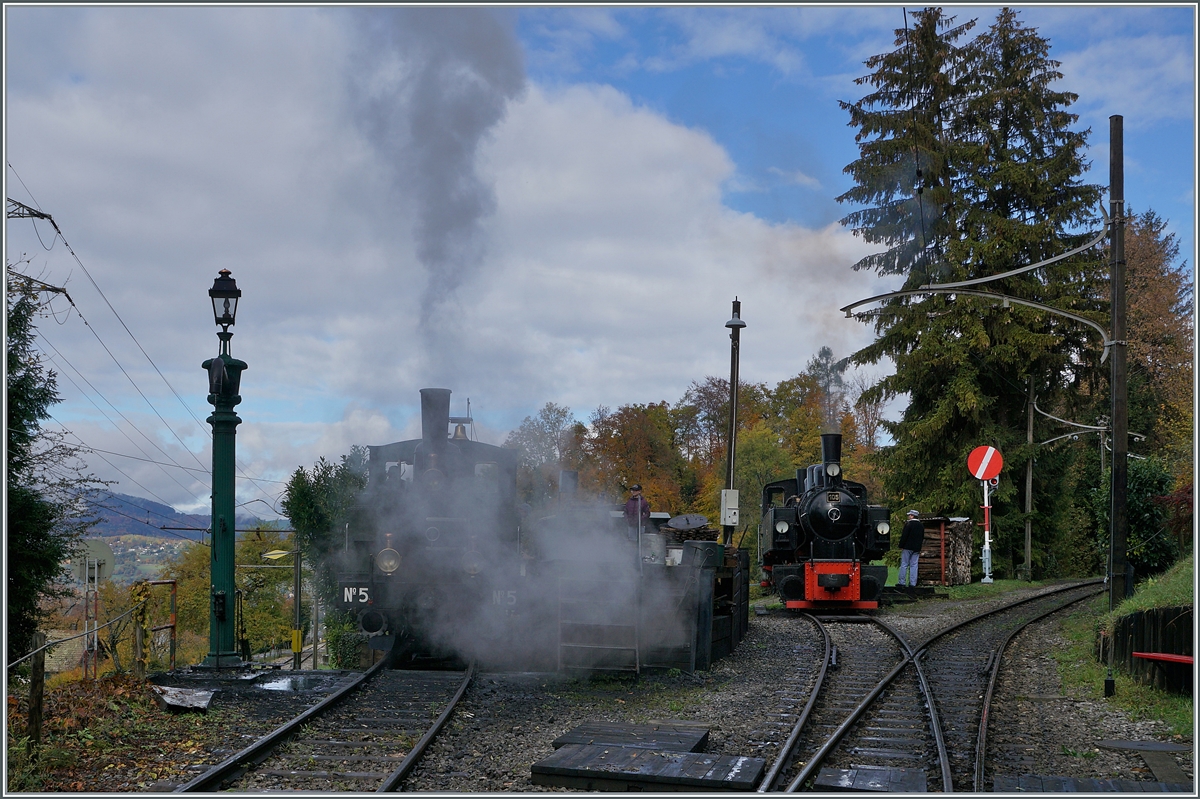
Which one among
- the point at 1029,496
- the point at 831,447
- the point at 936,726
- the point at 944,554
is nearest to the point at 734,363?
the point at 831,447

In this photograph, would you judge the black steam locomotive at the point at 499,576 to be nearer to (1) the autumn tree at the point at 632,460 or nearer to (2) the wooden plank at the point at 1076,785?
(2) the wooden plank at the point at 1076,785

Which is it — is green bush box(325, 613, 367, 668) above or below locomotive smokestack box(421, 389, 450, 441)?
below

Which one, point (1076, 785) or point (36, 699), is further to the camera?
point (36, 699)

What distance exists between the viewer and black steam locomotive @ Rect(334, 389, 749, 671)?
10844mm

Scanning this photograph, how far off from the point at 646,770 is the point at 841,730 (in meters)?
2.20

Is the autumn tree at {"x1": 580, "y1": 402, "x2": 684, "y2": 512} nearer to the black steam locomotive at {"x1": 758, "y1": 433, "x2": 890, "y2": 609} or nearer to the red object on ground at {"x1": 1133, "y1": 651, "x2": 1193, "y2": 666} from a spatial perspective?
the black steam locomotive at {"x1": 758, "y1": 433, "x2": 890, "y2": 609}

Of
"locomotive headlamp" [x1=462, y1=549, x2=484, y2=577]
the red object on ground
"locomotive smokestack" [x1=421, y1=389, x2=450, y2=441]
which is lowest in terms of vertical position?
the red object on ground

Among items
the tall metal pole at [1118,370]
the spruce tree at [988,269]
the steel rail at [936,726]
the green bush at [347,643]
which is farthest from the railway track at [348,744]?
the spruce tree at [988,269]

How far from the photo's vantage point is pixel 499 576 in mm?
11766

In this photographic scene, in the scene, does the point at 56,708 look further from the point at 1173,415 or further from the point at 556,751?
the point at 1173,415

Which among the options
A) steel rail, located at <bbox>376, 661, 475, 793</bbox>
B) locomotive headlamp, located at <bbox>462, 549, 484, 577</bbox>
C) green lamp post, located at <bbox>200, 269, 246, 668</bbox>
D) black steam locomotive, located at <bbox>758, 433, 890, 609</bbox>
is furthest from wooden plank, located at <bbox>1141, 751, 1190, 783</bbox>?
black steam locomotive, located at <bbox>758, 433, 890, 609</bbox>

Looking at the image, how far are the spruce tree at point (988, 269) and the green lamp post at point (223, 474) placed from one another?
19745 mm

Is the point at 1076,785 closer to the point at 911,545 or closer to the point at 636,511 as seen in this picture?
the point at 636,511

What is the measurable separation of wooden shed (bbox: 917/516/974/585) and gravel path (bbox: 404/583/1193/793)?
11402 mm
